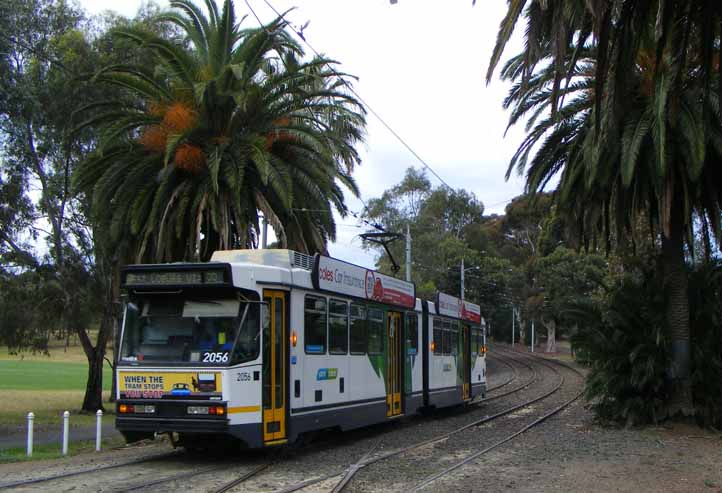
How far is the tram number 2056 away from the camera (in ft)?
37.9

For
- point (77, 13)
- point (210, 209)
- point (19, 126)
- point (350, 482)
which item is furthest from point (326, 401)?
point (77, 13)

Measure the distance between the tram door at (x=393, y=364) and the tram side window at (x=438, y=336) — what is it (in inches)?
108

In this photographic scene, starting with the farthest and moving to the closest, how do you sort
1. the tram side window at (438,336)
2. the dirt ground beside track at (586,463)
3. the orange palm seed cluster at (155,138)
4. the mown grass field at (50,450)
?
the tram side window at (438,336) → the orange palm seed cluster at (155,138) → the mown grass field at (50,450) → the dirt ground beside track at (586,463)

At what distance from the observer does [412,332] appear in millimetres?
18562

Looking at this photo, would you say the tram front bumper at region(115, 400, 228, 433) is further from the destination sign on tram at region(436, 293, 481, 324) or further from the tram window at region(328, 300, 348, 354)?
the destination sign on tram at region(436, 293, 481, 324)

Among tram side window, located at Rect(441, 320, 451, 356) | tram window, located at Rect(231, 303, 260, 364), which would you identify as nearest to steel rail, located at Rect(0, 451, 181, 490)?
tram window, located at Rect(231, 303, 260, 364)

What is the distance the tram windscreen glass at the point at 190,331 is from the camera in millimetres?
11680

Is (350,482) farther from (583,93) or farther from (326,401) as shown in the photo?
(583,93)

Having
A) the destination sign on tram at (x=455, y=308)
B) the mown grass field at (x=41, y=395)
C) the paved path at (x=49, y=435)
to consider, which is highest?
the destination sign on tram at (x=455, y=308)

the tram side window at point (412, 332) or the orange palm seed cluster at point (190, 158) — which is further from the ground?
the orange palm seed cluster at point (190, 158)

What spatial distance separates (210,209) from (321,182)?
116 inches

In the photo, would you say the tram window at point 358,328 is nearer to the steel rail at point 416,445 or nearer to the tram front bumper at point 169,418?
the steel rail at point 416,445

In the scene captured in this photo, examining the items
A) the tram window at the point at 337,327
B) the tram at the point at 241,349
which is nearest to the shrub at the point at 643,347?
the tram at the point at 241,349

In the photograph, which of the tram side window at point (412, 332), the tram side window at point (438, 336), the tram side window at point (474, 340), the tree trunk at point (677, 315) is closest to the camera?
the tree trunk at point (677, 315)
